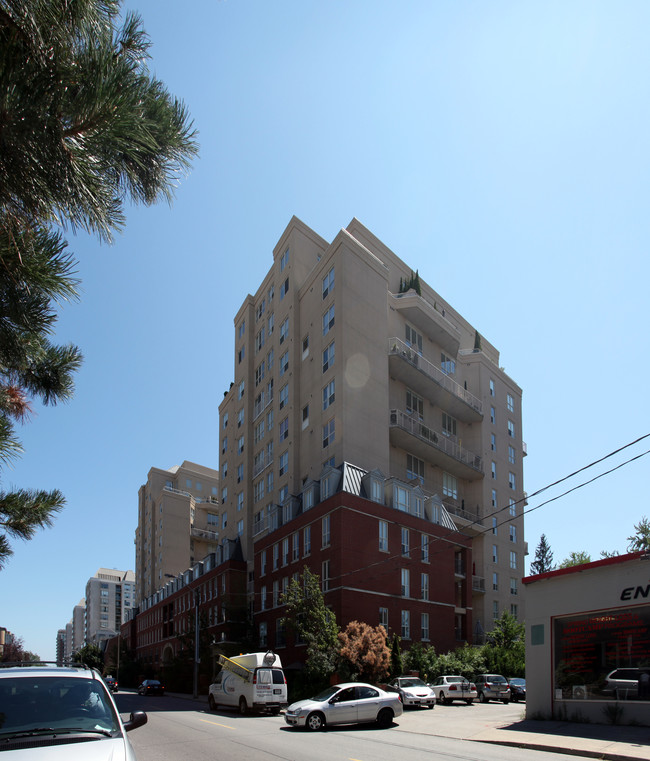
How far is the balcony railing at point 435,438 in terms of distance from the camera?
4381cm

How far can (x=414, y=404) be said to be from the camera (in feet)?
157

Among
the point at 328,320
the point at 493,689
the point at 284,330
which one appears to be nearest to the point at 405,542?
the point at 493,689

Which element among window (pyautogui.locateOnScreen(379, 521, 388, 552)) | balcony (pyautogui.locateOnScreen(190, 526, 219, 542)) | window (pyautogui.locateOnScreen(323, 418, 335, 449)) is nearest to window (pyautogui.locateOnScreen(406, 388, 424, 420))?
window (pyautogui.locateOnScreen(323, 418, 335, 449))

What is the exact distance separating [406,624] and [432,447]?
12791 mm

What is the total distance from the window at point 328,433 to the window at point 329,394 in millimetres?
1246

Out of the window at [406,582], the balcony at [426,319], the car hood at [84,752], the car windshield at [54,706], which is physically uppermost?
the balcony at [426,319]

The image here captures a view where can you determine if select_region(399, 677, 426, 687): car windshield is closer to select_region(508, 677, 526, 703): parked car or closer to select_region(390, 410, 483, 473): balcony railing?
select_region(508, 677, 526, 703): parked car

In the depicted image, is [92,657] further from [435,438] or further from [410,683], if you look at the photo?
[410,683]

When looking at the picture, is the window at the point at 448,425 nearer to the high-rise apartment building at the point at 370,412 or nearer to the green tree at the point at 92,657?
the high-rise apartment building at the point at 370,412

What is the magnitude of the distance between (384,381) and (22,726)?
38262 millimetres

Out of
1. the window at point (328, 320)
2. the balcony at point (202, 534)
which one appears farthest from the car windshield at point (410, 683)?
the balcony at point (202, 534)

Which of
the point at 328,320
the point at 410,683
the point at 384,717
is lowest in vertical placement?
the point at 410,683

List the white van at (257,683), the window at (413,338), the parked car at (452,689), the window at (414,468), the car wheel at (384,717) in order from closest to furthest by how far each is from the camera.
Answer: the car wheel at (384,717), the white van at (257,683), the parked car at (452,689), the window at (414,468), the window at (413,338)

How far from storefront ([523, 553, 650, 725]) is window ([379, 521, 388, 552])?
1601 centimetres
